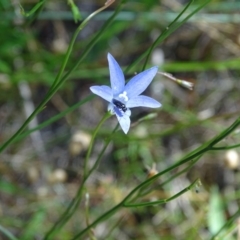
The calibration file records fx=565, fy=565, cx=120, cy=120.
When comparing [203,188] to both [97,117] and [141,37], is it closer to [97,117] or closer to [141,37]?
[97,117]

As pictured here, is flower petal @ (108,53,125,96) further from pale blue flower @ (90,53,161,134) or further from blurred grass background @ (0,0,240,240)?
blurred grass background @ (0,0,240,240)

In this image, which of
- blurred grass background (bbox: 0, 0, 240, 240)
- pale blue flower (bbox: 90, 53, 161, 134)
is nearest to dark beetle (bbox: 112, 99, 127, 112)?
pale blue flower (bbox: 90, 53, 161, 134)

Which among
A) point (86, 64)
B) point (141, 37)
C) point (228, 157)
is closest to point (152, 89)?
point (141, 37)

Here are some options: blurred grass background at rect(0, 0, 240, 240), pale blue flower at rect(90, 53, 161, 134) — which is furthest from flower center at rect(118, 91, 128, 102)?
blurred grass background at rect(0, 0, 240, 240)

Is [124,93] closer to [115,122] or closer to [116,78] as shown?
[116,78]

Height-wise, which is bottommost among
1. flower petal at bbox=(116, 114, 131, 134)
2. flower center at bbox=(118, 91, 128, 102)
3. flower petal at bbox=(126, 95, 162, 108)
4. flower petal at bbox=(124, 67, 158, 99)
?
flower petal at bbox=(116, 114, 131, 134)

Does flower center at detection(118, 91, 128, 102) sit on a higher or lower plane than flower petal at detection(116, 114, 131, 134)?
higher

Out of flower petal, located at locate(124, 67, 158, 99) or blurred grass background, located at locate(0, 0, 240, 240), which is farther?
blurred grass background, located at locate(0, 0, 240, 240)
